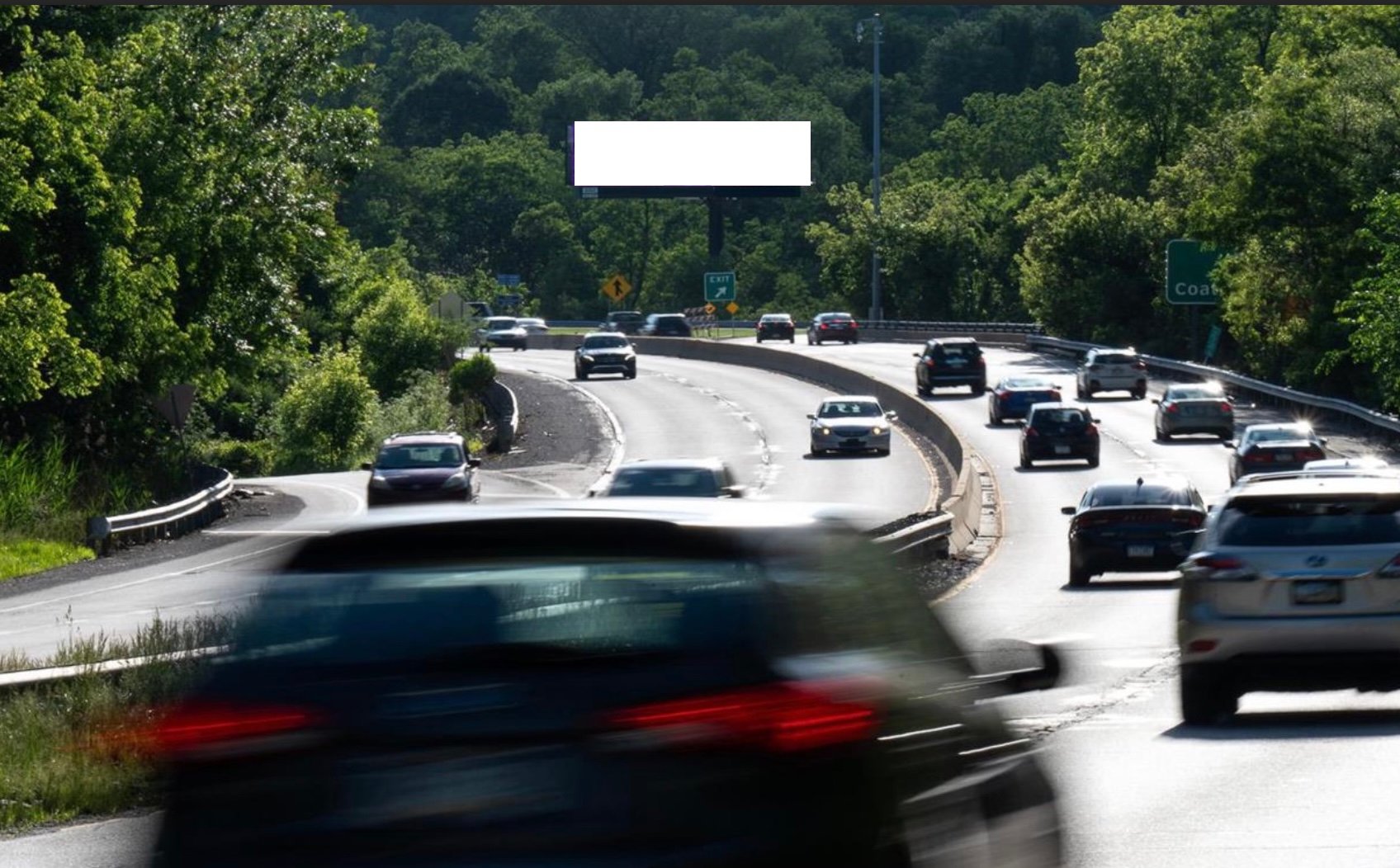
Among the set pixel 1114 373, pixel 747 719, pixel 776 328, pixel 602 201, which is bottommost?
pixel 1114 373

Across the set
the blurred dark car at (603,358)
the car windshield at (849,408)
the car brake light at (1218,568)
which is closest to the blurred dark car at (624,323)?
the blurred dark car at (603,358)

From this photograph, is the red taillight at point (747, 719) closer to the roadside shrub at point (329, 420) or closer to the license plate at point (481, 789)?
the license plate at point (481, 789)

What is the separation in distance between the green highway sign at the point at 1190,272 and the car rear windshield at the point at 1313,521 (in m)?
62.9

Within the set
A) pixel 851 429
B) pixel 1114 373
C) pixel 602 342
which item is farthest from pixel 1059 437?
pixel 602 342

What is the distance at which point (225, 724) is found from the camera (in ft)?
18.3

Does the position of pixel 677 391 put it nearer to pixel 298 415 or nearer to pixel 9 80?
pixel 298 415

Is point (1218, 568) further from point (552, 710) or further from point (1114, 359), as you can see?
point (1114, 359)

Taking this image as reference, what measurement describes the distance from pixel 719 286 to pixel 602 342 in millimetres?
28736

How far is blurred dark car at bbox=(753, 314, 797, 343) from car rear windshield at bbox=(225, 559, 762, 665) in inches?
3790

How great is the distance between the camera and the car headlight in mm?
40066

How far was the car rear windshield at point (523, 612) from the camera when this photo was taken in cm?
542

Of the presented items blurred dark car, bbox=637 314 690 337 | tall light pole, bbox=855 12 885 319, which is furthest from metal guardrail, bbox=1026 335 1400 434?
blurred dark car, bbox=637 314 690 337

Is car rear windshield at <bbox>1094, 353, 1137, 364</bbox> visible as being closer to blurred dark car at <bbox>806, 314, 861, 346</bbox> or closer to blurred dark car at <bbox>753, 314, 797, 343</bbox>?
blurred dark car at <bbox>806, 314, 861, 346</bbox>

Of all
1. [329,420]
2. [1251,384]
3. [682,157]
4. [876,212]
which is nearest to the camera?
[329,420]
